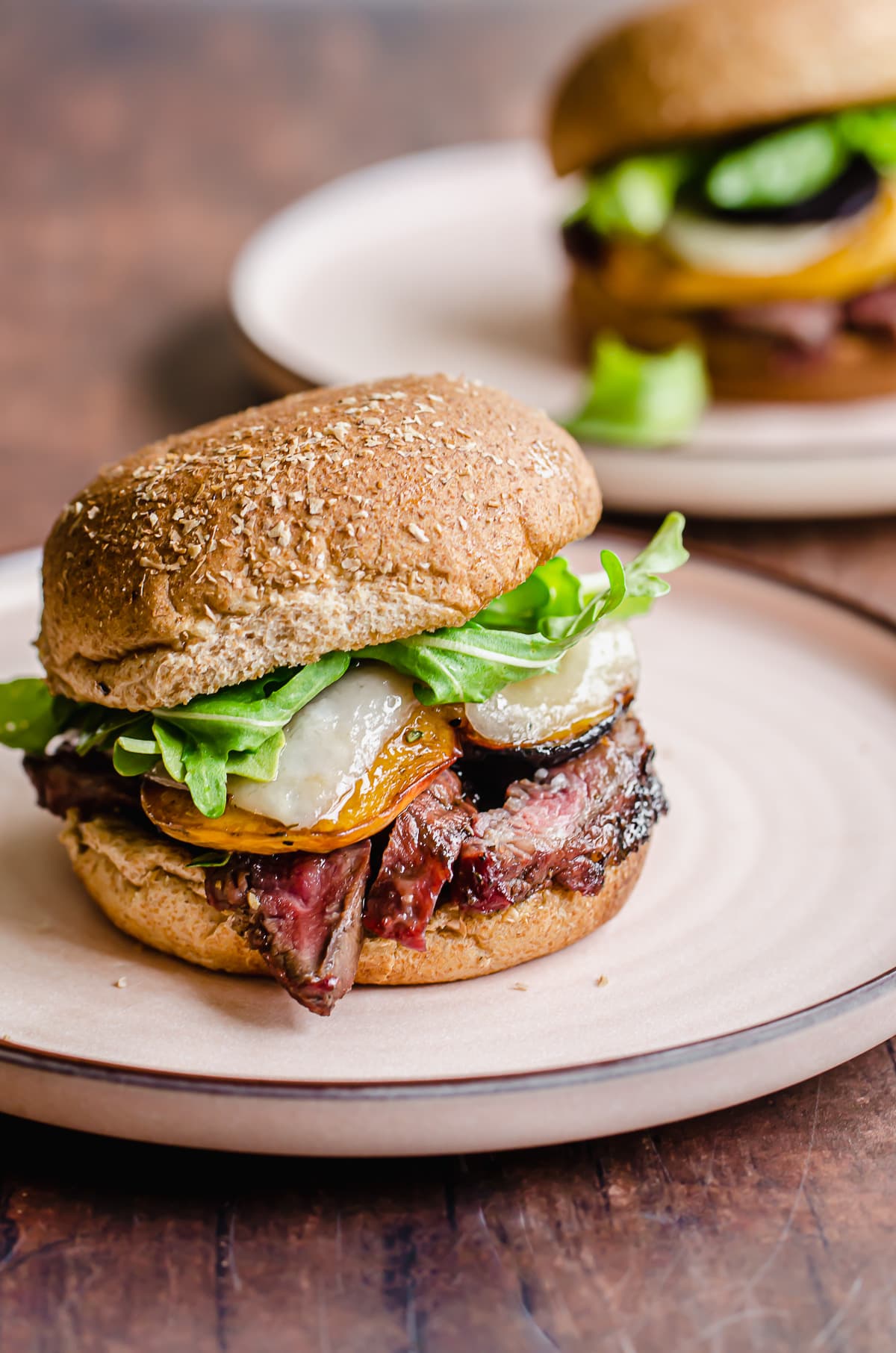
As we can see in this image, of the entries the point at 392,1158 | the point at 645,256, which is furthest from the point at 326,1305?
the point at 645,256

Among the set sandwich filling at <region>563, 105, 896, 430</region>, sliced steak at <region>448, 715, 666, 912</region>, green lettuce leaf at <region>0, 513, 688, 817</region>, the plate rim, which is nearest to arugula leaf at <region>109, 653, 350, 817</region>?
green lettuce leaf at <region>0, 513, 688, 817</region>

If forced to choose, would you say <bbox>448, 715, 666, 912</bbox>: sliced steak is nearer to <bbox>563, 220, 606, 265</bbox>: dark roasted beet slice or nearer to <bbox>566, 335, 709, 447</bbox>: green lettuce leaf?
<bbox>566, 335, 709, 447</bbox>: green lettuce leaf

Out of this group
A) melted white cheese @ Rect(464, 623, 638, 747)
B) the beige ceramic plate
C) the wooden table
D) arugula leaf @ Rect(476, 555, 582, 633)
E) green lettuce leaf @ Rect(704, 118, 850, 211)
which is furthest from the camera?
green lettuce leaf @ Rect(704, 118, 850, 211)

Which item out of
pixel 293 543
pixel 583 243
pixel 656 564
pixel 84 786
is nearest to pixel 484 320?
pixel 583 243

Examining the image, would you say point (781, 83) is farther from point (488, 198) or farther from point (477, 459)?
point (477, 459)

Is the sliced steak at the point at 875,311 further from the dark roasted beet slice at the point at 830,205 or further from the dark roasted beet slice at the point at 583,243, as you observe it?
the dark roasted beet slice at the point at 583,243

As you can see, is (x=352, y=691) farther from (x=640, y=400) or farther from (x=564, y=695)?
(x=640, y=400)
